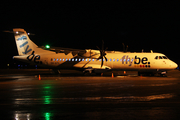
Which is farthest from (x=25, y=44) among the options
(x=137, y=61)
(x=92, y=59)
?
(x=137, y=61)

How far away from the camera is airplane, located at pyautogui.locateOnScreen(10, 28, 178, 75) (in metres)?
27.4

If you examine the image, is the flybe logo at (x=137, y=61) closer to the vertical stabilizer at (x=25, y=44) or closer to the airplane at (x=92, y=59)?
the airplane at (x=92, y=59)

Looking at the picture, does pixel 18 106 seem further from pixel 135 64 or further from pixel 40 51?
pixel 40 51

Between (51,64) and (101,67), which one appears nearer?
(101,67)

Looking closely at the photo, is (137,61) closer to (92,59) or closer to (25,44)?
(92,59)

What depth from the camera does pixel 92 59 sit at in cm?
3005

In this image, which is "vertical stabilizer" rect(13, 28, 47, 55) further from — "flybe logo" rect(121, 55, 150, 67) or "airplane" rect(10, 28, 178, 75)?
"flybe logo" rect(121, 55, 150, 67)

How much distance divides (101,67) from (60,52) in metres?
6.67

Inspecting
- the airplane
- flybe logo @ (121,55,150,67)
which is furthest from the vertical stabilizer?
flybe logo @ (121,55,150,67)

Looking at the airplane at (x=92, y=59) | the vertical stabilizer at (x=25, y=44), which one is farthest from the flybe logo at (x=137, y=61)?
the vertical stabilizer at (x=25, y=44)

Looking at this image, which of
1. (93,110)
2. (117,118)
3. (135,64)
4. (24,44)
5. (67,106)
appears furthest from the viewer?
(24,44)

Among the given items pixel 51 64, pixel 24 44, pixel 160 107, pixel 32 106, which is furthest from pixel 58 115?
pixel 24 44

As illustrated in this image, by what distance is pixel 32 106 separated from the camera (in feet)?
28.8

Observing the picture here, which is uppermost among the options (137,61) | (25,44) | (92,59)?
(25,44)
